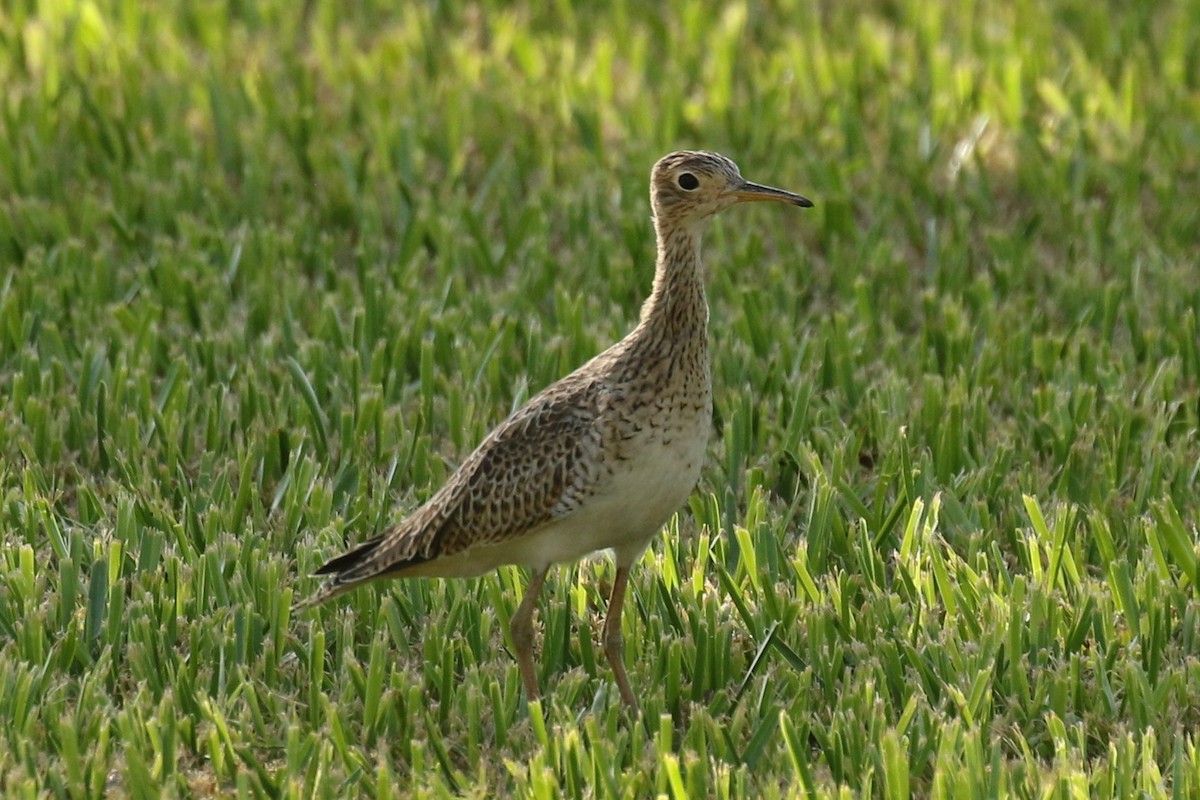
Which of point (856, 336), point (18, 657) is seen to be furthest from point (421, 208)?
point (18, 657)

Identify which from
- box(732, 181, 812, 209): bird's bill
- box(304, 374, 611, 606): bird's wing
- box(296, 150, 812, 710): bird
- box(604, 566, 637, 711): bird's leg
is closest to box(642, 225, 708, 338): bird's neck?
box(296, 150, 812, 710): bird

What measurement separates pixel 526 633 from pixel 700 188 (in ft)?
4.46

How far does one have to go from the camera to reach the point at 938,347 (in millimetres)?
7504

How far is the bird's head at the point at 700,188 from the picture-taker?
557cm

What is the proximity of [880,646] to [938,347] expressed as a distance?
8.07ft

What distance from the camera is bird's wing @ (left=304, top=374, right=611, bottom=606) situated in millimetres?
5223

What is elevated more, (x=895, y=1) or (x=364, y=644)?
(x=895, y=1)

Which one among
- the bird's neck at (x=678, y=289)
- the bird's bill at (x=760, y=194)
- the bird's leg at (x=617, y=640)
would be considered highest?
the bird's bill at (x=760, y=194)

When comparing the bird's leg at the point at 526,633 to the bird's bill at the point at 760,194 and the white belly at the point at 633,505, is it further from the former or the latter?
the bird's bill at the point at 760,194

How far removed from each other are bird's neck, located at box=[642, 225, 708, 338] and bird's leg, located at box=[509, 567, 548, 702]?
757 millimetres

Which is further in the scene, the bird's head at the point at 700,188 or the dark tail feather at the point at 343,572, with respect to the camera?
the bird's head at the point at 700,188

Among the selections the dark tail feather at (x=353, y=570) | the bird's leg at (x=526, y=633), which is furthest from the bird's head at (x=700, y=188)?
the dark tail feather at (x=353, y=570)

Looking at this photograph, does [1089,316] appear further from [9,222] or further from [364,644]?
[9,222]

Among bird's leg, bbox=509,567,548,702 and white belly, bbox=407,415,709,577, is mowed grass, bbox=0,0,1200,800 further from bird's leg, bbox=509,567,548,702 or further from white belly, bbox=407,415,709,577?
white belly, bbox=407,415,709,577
